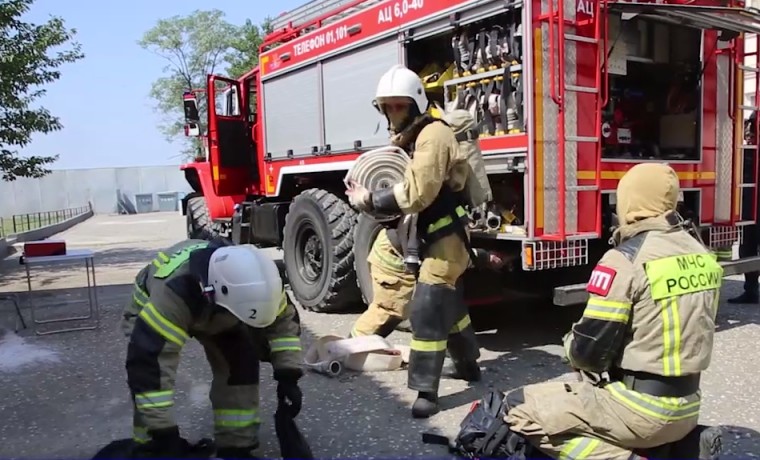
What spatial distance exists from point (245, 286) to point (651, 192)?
5.15 feet

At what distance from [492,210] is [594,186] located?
0.70 metres

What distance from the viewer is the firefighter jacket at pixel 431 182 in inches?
144

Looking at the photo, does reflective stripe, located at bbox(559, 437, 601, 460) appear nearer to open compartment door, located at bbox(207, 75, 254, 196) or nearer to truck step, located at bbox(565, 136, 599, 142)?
truck step, located at bbox(565, 136, 599, 142)

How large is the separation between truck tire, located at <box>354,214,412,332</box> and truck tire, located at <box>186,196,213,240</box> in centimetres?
434

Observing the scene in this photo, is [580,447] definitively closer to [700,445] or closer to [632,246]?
[700,445]

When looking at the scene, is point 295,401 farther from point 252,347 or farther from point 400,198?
point 400,198

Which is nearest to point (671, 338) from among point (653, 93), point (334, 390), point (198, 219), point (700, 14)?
point (334, 390)

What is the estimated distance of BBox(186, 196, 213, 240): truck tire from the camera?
9891 millimetres

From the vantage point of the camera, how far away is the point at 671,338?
8.12 feet

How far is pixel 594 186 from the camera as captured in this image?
4680mm

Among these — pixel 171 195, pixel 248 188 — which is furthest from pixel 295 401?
pixel 171 195

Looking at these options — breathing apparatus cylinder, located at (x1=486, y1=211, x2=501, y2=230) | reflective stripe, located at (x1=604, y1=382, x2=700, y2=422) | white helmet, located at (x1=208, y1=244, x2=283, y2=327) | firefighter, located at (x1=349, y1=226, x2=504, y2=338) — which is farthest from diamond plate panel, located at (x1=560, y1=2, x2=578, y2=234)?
white helmet, located at (x1=208, y1=244, x2=283, y2=327)

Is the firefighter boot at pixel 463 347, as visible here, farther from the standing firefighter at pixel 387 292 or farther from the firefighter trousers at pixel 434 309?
the standing firefighter at pixel 387 292

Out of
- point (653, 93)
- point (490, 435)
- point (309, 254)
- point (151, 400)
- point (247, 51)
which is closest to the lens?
point (151, 400)
